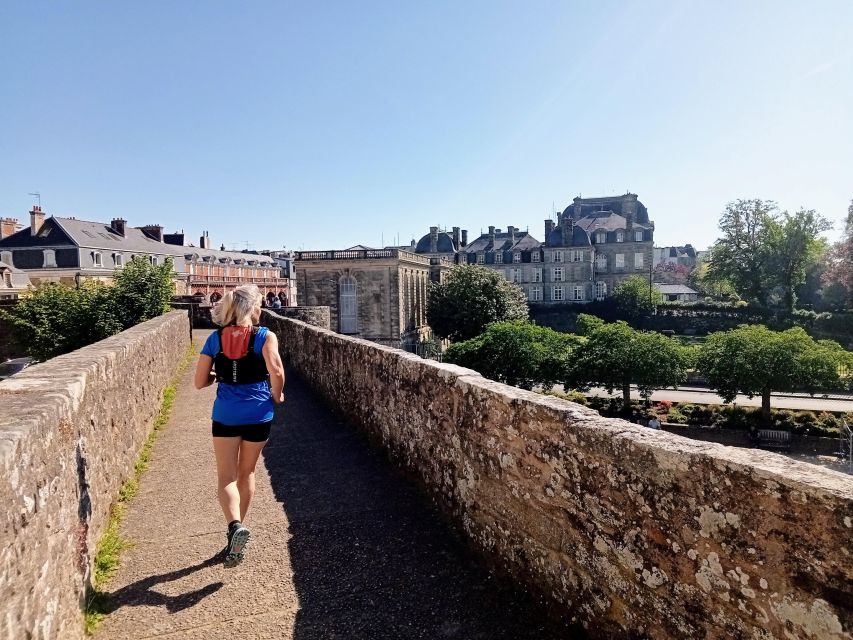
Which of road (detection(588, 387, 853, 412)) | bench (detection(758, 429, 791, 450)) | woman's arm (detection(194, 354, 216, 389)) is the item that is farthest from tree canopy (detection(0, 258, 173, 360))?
bench (detection(758, 429, 791, 450))

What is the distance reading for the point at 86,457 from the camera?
3.88 metres

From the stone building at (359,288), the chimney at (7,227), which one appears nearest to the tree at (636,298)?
the stone building at (359,288)

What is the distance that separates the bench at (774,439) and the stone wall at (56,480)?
26.3 metres

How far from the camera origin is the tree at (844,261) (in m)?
45.0

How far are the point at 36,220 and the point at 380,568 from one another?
162ft

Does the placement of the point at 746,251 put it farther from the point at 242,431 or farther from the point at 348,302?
the point at 242,431

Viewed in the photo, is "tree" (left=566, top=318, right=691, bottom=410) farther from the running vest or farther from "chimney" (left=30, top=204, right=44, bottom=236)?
"chimney" (left=30, top=204, right=44, bottom=236)

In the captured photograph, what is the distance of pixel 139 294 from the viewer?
21.2 meters

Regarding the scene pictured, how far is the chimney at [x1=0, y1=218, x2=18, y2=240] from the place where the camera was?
150ft

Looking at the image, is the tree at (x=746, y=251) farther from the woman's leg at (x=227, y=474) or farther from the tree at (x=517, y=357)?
the woman's leg at (x=227, y=474)

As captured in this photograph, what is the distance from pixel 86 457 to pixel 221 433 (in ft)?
2.97

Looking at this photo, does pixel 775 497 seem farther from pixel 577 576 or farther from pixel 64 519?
pixel 64 519

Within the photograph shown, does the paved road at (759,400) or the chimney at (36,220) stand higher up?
the chimney at (36,220)

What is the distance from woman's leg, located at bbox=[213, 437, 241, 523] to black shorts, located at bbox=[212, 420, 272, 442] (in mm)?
33
